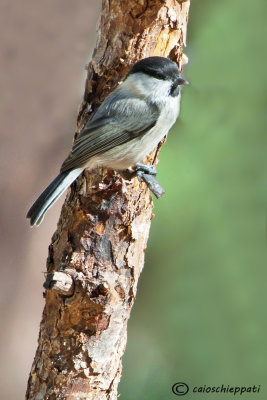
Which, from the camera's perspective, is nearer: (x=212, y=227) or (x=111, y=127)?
(x=111, y=127)

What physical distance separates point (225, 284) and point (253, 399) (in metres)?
0.65

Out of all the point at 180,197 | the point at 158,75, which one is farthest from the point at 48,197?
the point at 180,197

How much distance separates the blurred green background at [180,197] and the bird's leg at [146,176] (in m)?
1.08

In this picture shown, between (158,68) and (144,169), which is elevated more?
(158,68)

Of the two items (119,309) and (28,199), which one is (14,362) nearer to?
(28,199)

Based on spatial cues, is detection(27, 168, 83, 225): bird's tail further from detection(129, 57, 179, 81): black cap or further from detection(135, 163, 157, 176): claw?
detection(129, 57, 179, 81): black cap

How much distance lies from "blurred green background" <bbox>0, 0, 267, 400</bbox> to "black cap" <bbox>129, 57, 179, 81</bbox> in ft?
3.26

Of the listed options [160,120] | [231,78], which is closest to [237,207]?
[231,78]

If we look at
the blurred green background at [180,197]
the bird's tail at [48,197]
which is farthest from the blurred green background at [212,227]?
the bird's tail at [48,197]

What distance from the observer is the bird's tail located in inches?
71.6

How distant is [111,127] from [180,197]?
1.65 metres

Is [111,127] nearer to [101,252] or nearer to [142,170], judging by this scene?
[142,170]

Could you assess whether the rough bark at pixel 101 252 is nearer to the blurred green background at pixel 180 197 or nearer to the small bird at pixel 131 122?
the small bird at pixel 131 122

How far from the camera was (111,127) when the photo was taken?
1956mm
